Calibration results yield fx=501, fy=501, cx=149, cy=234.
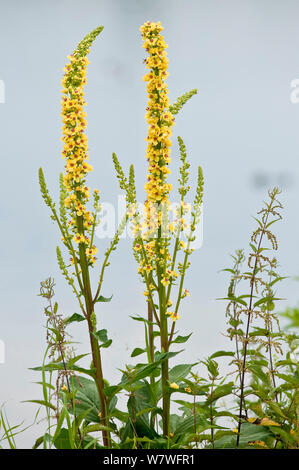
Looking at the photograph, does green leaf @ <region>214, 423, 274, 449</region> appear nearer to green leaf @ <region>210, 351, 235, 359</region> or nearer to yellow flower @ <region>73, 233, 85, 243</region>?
green leaf @ <region>210, 351, 235, 359</region>

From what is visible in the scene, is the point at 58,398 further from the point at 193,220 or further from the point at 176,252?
the point at 193,220

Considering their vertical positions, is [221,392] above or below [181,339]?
below

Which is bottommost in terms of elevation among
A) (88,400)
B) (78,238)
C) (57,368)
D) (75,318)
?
(88,400)

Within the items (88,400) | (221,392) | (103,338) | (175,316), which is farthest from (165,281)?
→ (88,400)

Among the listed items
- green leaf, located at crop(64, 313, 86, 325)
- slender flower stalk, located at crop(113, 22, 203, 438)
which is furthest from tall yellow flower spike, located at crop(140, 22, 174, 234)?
green leaf, located at crop(64, 313, 86, 325)

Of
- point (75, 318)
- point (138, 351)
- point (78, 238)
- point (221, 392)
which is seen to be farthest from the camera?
point (138, 351)

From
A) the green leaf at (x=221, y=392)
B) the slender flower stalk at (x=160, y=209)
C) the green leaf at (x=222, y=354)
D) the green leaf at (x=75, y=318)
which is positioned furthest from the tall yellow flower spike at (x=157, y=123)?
the green leaf at (x=221, y=392)

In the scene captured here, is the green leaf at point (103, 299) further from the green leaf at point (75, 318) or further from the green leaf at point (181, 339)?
the green leaf at point (181, 339)

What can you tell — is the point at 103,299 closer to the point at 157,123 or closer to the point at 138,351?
the point at 138,351

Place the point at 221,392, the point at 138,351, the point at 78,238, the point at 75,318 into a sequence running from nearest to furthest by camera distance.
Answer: the point at 221,392 → the point at 75,318 → the point at 78,238 → the point at 138,351

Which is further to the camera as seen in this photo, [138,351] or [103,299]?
[138,351]

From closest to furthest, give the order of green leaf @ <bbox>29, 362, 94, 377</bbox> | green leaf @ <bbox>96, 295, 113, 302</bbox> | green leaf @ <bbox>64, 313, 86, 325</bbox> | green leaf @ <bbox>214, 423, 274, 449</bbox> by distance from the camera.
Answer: green leaf @ <bbox>214, 423, 274, 449</bbox>, green leaf @ <bbox>29, 362, 94, 377</bbox>, green leaf @ <bbox>64, 313, 86, 325</bbox>, green leaf @ <bbox>96, 295, 113, 302</bbox>
